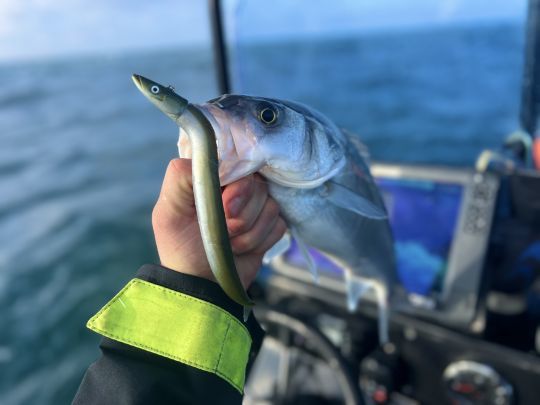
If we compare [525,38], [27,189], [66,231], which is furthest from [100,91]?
[525,38]

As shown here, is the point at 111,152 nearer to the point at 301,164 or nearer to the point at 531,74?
the point at 531,74

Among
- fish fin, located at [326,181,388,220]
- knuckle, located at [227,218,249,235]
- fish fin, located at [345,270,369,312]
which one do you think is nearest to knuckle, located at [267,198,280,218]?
knuckle, located at [227,218,249,235]

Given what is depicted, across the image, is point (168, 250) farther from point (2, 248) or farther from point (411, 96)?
point (411, 96)

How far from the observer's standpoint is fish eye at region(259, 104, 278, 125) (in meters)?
1.23

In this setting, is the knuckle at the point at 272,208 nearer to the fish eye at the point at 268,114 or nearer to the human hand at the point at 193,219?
the human hand at the point at 193,219

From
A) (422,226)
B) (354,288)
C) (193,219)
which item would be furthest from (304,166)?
(422,226)

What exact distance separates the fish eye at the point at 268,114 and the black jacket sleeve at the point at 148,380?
0.49m

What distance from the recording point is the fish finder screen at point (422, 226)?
2.83 meters

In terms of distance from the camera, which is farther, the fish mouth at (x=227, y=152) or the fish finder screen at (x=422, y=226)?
the fish finder screen at (x=422, y=226)

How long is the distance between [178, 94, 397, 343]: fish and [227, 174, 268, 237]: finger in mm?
57

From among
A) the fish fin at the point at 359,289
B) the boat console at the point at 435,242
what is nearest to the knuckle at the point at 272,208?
the fish fin at the point at 359,289

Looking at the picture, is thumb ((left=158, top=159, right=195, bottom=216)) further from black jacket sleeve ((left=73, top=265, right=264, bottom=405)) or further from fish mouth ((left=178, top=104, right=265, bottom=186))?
black jacket sleeve ((left=73, top=265, right=264, bottom=405))

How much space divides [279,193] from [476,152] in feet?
33.6

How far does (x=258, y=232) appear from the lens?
134 centimetres
